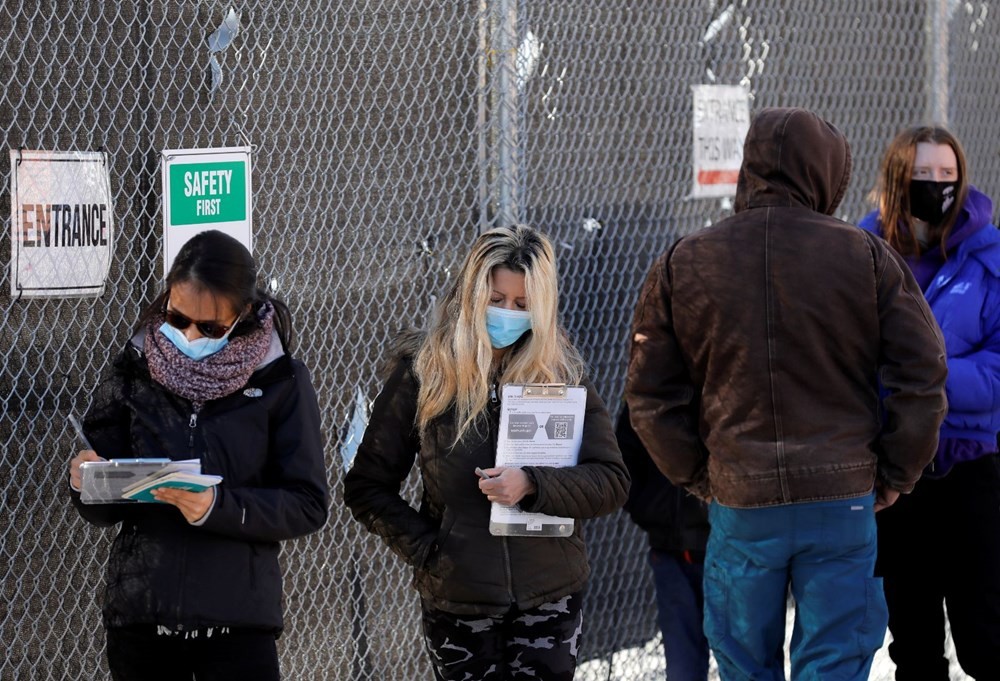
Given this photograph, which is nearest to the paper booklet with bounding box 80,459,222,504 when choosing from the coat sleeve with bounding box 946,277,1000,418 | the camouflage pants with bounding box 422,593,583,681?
the camouflage pants with bounding box 422,593,583,681

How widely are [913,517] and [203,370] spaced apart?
8.40ft

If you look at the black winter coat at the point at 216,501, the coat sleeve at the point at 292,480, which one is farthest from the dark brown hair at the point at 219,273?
the coat sleeve at the point at 292,480

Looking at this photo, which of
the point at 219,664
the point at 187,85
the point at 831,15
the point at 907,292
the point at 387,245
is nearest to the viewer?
the point at 219,664

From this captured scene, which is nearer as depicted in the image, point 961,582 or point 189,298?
point 189,298

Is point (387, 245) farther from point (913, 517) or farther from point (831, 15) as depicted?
point (831, 15)

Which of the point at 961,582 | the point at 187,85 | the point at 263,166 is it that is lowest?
the point at 961,582

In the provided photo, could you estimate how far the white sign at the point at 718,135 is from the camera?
221 inches

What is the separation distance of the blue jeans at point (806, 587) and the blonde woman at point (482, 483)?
39cm

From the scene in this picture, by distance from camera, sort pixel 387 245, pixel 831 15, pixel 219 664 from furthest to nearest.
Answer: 1. pixel 831 15
2. pixel 387 245
3. pixel 219 664

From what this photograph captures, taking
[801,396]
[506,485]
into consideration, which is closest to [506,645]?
[506,485]

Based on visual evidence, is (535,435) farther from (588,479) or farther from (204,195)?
(204,195)

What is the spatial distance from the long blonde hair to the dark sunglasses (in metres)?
0.55

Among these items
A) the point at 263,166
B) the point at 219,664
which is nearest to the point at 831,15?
the point at 263,166

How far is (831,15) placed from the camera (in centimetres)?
613
